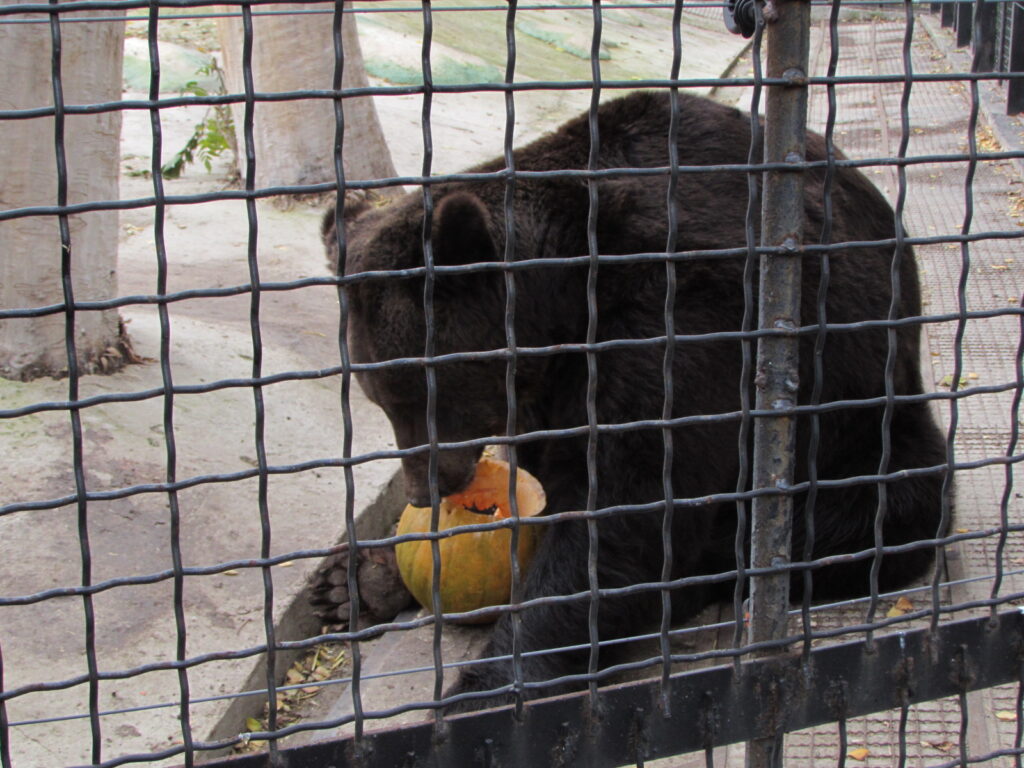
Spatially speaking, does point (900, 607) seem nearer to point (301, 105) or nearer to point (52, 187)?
point (52, 187)

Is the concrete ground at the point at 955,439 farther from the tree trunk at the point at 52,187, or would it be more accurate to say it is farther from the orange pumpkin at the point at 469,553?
the tree trunk at the point at 52,187

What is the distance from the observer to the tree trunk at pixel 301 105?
8609 millimetres

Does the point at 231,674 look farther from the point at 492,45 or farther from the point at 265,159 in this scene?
the point at 492,45

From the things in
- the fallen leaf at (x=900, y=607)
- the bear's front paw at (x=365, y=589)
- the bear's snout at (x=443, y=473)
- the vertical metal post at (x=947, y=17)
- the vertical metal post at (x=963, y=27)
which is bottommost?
the bear's front paw at (x=365, y=589)

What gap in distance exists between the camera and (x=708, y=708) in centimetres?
239

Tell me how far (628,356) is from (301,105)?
611cm

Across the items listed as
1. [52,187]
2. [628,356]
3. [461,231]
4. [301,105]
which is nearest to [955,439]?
[628,356]

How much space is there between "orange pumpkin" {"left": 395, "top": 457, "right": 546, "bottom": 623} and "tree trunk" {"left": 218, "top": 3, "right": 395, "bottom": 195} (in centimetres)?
498

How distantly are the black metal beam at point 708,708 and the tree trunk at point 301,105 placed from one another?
272 inches

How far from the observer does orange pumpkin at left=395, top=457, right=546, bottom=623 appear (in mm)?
4246

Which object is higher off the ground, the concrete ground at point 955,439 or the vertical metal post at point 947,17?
the vertical metal post at point 947,17

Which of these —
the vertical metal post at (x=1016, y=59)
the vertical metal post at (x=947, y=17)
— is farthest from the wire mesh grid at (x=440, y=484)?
the vertical metal post at (x=947, y=17)

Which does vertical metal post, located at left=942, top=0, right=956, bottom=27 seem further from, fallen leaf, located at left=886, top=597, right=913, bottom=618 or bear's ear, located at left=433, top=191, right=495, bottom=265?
bear's ear, located at left=433, top=191, right=495, bottom=265

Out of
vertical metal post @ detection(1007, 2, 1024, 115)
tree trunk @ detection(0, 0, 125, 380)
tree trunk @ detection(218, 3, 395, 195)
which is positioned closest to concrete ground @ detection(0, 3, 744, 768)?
tree trunk @ detection(0, 0, 125, 380)
